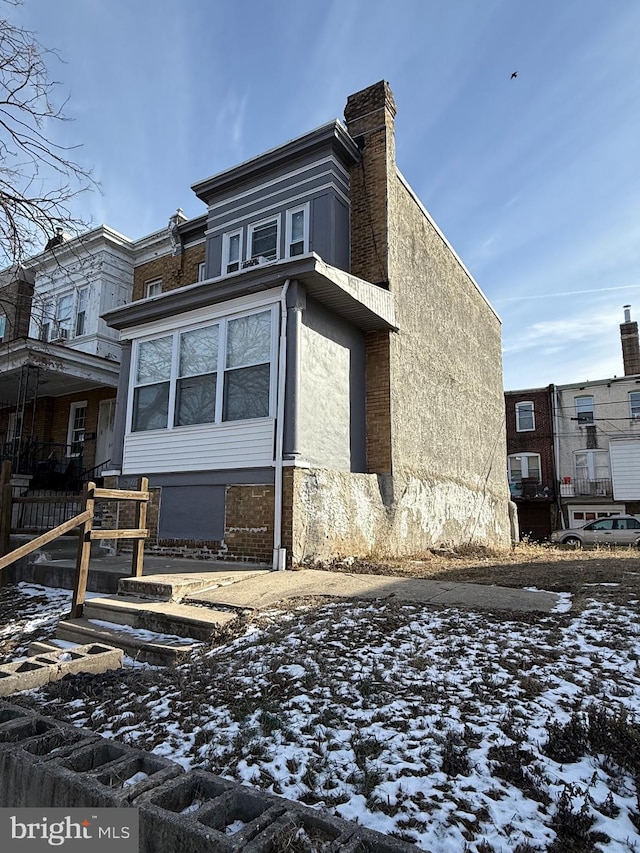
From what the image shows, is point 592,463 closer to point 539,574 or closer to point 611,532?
point 611,532

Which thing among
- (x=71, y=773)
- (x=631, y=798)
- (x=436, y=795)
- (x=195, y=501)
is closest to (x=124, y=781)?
(x=71, y=773)

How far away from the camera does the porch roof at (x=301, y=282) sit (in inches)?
337

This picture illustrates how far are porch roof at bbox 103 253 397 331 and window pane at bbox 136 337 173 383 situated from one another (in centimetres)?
47

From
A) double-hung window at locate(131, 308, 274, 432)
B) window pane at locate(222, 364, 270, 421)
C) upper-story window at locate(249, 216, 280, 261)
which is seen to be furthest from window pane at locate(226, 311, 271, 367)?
upper-story window at locate(249, 216, 280, 261)

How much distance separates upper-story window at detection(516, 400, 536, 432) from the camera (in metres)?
32.6

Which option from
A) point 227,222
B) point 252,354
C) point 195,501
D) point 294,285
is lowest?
point 195,501

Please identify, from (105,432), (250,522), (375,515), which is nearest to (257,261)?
(375,515)

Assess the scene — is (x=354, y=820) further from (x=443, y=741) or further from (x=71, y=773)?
(x=71, y=773)

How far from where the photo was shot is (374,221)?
11.2 m

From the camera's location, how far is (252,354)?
9.15 m

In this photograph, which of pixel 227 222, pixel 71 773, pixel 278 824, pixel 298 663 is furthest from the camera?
pixel 227 222

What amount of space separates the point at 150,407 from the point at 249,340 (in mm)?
2565

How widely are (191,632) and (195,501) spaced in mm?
4266

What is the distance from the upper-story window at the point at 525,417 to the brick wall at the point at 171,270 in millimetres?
24102
